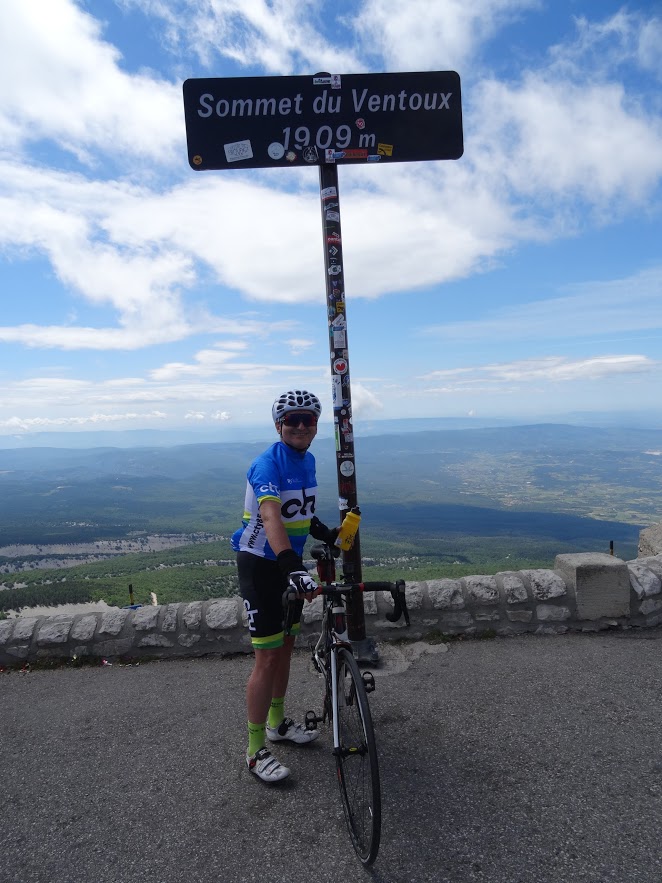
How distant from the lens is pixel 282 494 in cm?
303

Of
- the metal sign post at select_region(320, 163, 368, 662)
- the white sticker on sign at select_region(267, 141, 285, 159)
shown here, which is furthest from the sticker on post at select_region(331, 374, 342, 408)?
the white sticker on sign at select_region(267, 141, 285, 159)

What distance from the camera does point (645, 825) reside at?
2.52m

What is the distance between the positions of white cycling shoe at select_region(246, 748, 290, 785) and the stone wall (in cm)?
173

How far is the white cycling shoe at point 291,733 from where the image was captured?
3.38 metres

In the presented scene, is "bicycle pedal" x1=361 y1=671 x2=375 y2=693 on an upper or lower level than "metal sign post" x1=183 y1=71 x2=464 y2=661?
lower

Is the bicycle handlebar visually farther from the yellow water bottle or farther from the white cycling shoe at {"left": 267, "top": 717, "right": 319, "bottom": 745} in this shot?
the white cycling shoe at {"left": 267, "top": 717, "right": 319, "bottom": 745}

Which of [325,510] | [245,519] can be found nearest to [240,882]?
[245,519]

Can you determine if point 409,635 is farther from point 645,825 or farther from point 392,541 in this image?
point 392,541

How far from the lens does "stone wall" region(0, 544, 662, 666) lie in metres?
4.85

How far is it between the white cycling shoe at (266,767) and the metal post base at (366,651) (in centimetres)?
151

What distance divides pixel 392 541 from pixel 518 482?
101m

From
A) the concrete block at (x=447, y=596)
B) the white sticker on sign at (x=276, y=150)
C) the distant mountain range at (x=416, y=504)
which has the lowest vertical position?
the distant mountain range at (x=416, y=504)

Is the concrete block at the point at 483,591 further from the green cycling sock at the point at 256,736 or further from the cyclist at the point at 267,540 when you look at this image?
the green cycling sock at the point at 256,736

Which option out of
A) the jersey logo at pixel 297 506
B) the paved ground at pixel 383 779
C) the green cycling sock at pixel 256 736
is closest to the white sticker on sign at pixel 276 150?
the jersey logo at pixel 297 506
